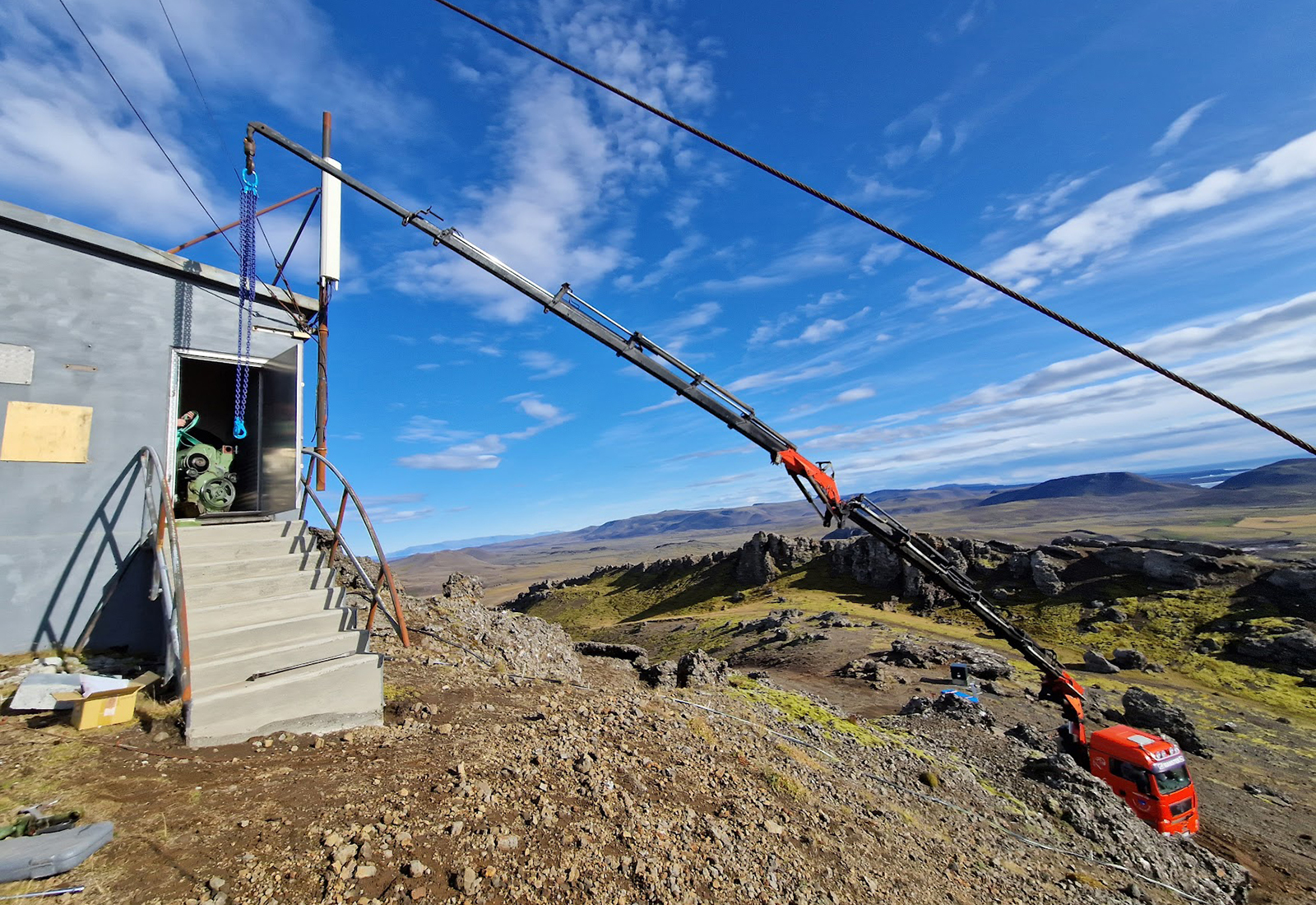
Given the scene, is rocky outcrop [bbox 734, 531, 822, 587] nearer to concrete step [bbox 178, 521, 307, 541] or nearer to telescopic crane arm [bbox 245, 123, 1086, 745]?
telescopic crane arm [bbox 245, 123, 1086, 745]

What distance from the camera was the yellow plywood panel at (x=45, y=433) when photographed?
8.21m

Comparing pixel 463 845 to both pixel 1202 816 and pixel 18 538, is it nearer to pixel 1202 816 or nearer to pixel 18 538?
pixel 18 538

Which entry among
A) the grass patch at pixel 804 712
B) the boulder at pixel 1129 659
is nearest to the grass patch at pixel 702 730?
the grass patch at pixel 804 712

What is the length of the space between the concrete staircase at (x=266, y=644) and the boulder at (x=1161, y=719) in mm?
25692

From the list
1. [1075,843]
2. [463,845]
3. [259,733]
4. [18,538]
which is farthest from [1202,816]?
[18,538]

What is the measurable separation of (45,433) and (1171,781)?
2357cm

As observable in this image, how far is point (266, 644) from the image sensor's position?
7484mm

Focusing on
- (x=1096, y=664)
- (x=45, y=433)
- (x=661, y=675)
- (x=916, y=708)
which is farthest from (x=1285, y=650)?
(x=45, y=433)

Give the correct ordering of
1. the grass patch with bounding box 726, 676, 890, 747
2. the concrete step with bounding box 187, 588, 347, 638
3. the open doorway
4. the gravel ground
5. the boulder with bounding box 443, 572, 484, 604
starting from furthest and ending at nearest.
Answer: the boulder with bounding box 443, 572, 484, 604
the grass patch with bounding box 726, 676, 890, 747
the open doorway
the concrete step with bounding box 187, 588, 347, 638
the gravel ground

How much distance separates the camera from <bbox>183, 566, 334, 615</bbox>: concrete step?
7.83 m

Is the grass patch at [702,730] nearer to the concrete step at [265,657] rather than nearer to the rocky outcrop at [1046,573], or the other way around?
the concrete step at [265,657]

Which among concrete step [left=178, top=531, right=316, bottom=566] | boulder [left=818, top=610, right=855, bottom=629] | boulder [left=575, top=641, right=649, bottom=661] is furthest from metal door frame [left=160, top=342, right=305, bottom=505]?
boulder [left=818, top=610, right=855, bottom=629]

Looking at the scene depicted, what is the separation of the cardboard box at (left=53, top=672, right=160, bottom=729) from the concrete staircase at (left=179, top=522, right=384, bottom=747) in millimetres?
695

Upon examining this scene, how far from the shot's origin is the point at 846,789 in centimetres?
917
